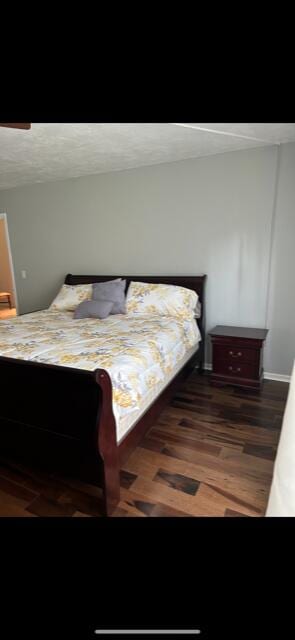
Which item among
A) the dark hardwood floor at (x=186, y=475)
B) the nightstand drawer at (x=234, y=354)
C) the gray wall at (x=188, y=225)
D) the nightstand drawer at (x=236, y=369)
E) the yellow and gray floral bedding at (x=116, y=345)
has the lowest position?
the dark hardwood floor at (x=186, y=475)

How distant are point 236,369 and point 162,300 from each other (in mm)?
928

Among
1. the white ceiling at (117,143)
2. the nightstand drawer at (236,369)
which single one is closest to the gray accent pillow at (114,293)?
the nightstand drawer at (236,369)

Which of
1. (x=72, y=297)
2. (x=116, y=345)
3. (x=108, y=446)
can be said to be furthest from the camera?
(x=72, y=297)

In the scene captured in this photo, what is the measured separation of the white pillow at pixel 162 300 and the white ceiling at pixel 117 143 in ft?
3.93

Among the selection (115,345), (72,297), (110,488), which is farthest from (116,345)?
(72,297)

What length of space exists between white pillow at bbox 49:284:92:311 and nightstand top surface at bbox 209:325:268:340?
139 centimetres

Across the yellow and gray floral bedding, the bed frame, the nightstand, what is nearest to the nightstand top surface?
the nightstand

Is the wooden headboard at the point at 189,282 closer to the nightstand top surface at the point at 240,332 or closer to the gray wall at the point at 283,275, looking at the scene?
the nightstand top surface at the point at 240,332

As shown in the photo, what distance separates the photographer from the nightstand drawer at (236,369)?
2631mm

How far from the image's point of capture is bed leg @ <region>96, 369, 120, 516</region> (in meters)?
1.27

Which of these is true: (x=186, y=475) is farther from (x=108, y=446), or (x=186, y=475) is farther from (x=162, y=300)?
(x=162, y=300)

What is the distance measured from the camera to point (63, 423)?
1389 mm
